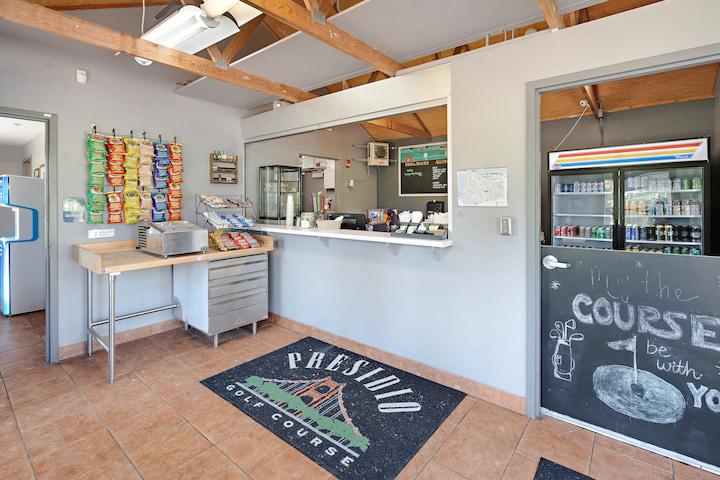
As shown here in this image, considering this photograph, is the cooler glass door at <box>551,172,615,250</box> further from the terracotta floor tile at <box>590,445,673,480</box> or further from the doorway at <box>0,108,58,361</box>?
the doorway at <box>0,108,58,361</box>

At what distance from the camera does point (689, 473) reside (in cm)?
187

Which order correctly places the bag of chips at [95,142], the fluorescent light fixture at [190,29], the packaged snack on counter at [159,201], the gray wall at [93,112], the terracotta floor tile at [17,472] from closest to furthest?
the terracotta floor tile at [17,472], the fluorescent light fixture at [190,29], the gray wall at [93,112], the bag of chips at [95,142], the packaged snack on counter at [159,201]

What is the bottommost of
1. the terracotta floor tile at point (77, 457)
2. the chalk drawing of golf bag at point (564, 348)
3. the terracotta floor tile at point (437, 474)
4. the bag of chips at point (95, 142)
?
the terracotta floor tile at point (437, 474)

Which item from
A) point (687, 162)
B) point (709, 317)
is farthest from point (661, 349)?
point (687, 162)

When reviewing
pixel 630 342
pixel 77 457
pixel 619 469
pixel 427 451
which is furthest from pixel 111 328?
pixel 630 342

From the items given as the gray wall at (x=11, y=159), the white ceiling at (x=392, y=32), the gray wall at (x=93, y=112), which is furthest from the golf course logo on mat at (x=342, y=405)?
the gray wall at (x=11, y=159)

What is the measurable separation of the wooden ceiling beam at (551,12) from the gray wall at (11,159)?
27.9 ft

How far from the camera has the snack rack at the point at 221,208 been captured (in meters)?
3.82

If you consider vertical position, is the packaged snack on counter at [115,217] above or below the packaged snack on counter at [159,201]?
below

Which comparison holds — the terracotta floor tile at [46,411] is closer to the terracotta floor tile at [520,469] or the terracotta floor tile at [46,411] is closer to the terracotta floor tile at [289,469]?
the terracotta floor tile at [289,469]

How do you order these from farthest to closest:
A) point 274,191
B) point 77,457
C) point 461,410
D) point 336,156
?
point 336,156 < point 274,191 < point 461,410 < point 77,457

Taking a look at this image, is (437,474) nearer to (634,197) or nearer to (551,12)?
(551,12)

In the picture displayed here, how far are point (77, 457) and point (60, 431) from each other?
352 millimetres

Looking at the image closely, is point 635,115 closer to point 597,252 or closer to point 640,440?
point 597,252
